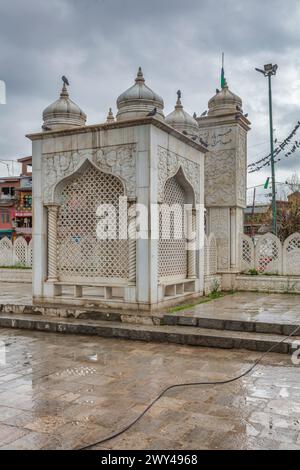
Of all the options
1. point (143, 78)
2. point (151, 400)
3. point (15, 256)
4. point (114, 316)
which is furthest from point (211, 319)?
point (15, 256)

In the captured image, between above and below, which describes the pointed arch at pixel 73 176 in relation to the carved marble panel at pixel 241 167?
below

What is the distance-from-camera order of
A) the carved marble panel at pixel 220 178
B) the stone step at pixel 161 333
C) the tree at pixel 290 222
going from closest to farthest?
the stone step at pixel 161 333 → the carved marble panel at pixel 220 178 → the tree at pixel 290 222

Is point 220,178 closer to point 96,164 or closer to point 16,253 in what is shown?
point 96,164

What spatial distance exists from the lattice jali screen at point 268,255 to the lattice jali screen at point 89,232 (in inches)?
177

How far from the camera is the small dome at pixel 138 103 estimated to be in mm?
7652

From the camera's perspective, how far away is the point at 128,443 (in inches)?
121

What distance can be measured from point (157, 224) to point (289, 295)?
4.29 m

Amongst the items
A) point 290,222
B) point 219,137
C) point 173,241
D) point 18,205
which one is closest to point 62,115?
point 173,241

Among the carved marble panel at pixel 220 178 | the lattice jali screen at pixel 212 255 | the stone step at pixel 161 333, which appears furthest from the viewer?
the carved marble panel at pixel 220 178

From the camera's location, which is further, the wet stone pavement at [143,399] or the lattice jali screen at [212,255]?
the lattice jali screen at [212,255]

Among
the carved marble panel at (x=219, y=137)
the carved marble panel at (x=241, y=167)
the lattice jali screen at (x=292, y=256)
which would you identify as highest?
the carved marble panel at (x=219, y=137)

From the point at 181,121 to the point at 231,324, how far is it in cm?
463

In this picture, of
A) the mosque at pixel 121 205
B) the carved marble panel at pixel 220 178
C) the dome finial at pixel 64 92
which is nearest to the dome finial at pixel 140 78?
the mosque at pixel 121 205

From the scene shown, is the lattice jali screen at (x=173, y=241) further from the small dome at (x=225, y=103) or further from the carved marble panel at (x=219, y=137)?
the small dome at (x=225, y=103)
